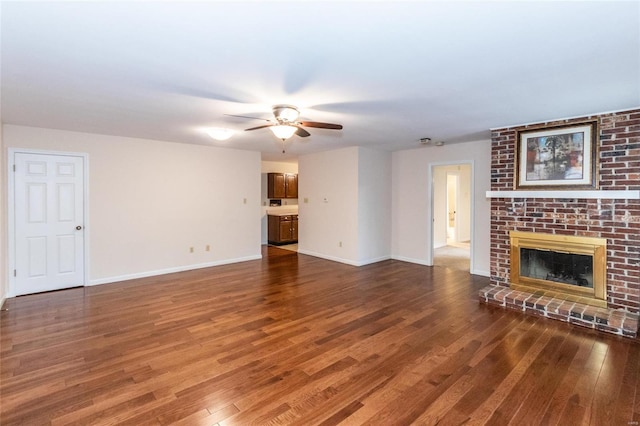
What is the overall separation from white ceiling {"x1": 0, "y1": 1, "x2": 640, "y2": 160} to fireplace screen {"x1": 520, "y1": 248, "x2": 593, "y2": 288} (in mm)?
1741

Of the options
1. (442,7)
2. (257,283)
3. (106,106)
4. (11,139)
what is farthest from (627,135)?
(11,139)

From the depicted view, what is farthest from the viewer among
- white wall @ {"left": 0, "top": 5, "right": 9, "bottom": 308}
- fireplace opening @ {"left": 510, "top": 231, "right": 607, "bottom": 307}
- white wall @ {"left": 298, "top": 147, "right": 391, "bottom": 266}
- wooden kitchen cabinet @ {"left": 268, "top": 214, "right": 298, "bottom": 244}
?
wooden kitchen cabinet @ {"left": 268, "top": 214, "right": 298, "bottom": 244}

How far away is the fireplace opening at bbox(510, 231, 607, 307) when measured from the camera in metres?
3.78

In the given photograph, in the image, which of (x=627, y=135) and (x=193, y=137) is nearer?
(x=627, y=135)

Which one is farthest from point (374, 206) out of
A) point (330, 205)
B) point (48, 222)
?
point (48, 222)

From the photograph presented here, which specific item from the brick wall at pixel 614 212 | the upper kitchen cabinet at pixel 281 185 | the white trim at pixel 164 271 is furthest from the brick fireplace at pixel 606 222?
the upper kitchen cabinet at pixel 281 185

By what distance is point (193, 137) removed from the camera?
528 cm

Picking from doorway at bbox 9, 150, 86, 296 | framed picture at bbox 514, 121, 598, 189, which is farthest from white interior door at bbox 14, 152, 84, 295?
framed picture at bbox 514, 121, 598, 189

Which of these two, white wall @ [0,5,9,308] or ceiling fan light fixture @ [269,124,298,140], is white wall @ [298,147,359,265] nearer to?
ceiling fan light fixture @ [269,124,298,140]

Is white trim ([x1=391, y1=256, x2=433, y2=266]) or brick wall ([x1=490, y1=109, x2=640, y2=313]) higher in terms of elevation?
brick wall ([x1=490, y1=109, x2=640, y2=313])

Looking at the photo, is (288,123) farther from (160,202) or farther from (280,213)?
(280,213)

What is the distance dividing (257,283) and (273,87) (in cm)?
328

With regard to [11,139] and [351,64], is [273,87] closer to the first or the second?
[351,64]

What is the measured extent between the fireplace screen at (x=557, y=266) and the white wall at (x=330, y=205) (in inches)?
115
